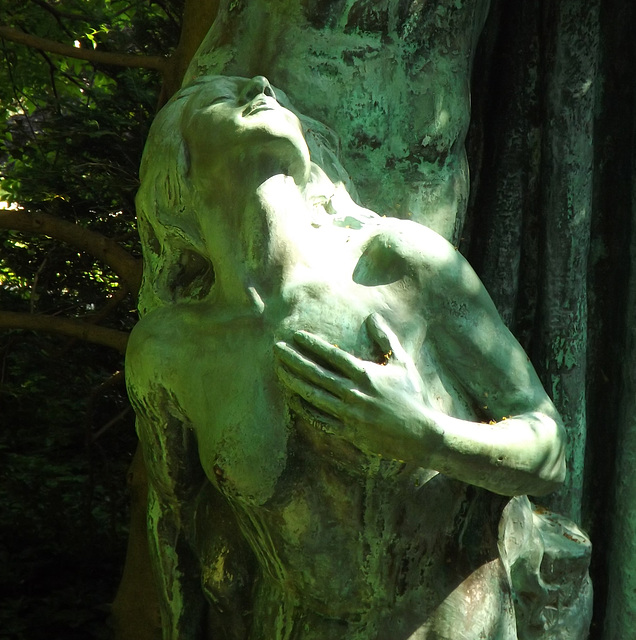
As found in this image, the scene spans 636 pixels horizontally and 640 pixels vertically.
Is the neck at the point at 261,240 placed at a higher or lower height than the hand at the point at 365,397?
higher

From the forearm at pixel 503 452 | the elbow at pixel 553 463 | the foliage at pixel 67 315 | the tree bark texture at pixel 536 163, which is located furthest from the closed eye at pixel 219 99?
the foliage at pixel 67 315

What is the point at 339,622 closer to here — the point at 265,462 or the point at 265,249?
Answer: the point at 265,462

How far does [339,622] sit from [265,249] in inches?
28.4

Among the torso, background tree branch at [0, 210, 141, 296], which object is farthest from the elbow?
background tree branch at [0, 210, 141, 296]

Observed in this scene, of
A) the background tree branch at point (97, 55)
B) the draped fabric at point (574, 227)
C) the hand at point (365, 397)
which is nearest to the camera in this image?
the hand at point (365, 397)

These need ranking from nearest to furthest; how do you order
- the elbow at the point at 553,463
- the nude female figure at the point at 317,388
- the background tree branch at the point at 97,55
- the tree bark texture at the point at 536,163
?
1. the nude female figure at the point at 317,388
2. the elbow at the point at 553,463
3. the tree bark texture at the point at 536,163
4. the background tree branch at the point at 97,55

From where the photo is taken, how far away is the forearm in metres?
1.90

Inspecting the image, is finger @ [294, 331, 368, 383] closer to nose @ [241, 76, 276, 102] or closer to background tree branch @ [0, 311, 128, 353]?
nose @ [241, 76, 276, 102]

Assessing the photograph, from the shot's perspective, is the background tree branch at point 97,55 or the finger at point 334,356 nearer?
the finger at point 334,356

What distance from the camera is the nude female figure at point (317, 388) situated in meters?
1.96

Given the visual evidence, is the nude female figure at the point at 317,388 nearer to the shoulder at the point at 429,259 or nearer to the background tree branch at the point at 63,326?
the shoulder at the point at 429,259

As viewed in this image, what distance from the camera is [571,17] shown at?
8.94 feet

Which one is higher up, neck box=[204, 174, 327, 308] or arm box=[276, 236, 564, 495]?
neck box=[204, 174, 327, 308]

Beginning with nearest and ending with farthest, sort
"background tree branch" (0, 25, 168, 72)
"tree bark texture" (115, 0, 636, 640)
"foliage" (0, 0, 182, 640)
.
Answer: "tree bark texture" (115, 0, 636, 640) < "background tree branch" (0, 25, 168, 72) < "foliage" (0, 0, 182, 640)
